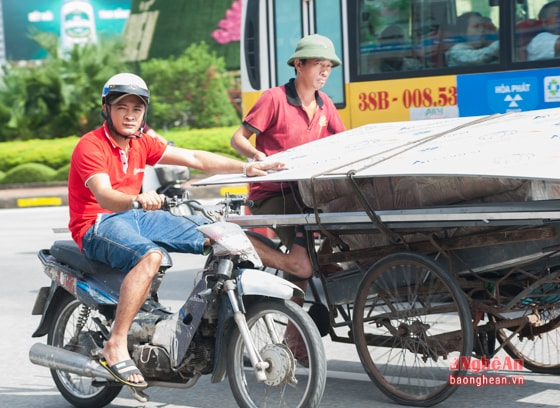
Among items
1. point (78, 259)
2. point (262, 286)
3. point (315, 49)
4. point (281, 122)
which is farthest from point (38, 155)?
point (262, 286)

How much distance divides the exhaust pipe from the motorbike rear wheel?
135 millimetres

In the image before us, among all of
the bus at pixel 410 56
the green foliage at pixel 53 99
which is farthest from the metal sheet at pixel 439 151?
the green foliage at pixel 53 99

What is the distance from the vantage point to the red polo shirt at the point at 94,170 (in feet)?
17.5

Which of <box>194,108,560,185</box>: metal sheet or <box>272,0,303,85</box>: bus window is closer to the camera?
<box>194,108,560,185</box>: metal sheet

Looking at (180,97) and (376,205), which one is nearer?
(376,205)

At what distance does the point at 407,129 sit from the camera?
6.38m

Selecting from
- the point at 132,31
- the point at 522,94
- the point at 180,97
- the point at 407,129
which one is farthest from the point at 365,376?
the point at 132,31

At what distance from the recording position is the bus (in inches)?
364

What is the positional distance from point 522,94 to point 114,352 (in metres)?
5.02

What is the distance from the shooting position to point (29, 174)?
24.7 meters

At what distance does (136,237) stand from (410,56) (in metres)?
5.27

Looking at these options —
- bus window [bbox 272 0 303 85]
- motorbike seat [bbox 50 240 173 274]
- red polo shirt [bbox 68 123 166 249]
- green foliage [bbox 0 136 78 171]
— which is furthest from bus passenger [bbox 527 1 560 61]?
green foliage [bbox 0 136 78 171]

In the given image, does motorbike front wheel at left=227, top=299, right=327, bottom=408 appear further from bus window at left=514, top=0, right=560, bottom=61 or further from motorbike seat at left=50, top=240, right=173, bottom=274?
bus window at left=514, top=0, right=560, bottom=61

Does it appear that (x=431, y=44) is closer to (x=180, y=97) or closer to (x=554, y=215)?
(x=554, y=215)
